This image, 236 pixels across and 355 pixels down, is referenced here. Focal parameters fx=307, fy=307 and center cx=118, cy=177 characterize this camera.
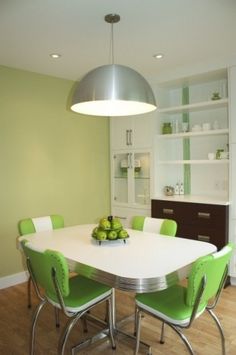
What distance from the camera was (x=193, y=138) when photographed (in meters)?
4.10

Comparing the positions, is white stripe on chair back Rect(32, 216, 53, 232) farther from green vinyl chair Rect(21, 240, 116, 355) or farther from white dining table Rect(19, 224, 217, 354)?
green vinyl chair Rect(21, 240, 116, 355)

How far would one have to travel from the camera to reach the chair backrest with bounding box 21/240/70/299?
5.84 ft

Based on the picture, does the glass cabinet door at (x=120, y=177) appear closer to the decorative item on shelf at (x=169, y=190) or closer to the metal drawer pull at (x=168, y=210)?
the decorative item on shelf at (x=169, y=190)

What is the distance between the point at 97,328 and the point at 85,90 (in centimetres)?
187

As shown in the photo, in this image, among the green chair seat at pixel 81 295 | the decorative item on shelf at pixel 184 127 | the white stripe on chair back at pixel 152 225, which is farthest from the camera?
the decorative item on shelf at pixel 184 127

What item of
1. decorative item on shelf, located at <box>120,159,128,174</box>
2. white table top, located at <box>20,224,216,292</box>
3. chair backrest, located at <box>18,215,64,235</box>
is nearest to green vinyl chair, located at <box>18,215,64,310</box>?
chair backrest, located at <box>18,215,64,235</box>

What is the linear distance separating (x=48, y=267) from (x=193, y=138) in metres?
2.88

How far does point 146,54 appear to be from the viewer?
3.18 meters

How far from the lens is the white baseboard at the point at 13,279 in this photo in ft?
11.3

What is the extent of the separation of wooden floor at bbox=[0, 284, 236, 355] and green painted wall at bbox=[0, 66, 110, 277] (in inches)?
35.7

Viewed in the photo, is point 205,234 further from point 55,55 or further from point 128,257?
point 55,55

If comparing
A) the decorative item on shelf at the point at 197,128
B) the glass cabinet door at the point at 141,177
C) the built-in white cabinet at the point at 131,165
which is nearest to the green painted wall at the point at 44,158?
the built-in white cabinet at the point at 131,165

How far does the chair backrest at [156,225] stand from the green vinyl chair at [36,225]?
0.78m

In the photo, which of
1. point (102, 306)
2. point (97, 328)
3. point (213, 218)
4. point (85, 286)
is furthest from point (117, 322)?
point (213, 218)
